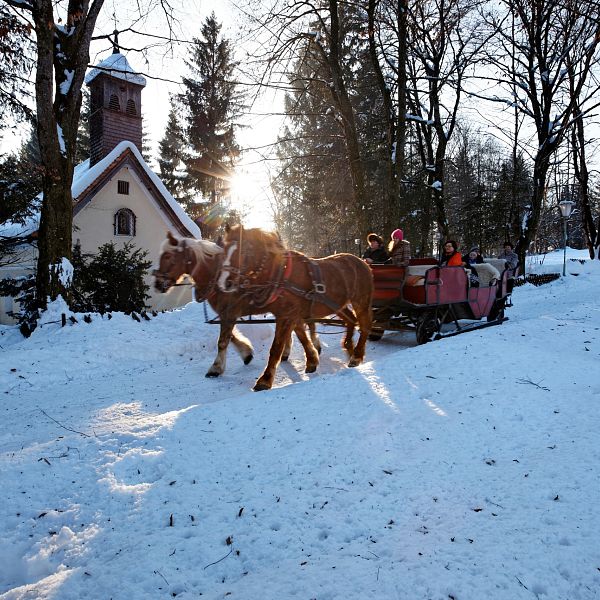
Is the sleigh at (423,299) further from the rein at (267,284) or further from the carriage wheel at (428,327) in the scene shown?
the rein at (267,284)

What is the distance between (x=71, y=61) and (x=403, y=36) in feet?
31.0

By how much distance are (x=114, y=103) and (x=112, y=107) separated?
24cm

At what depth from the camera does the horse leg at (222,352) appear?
6184mm

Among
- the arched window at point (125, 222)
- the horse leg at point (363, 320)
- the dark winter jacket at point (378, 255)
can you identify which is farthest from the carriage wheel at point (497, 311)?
the arched window at point (125, 222)

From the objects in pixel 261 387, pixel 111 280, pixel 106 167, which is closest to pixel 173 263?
pixel 261 387

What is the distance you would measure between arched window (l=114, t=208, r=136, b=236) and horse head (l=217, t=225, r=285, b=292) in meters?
14.5

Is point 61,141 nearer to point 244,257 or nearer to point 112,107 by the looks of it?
point 244,257

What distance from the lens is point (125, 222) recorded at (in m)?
18.5

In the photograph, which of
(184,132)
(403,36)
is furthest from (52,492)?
(184,132)

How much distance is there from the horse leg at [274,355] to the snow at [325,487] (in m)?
0.64

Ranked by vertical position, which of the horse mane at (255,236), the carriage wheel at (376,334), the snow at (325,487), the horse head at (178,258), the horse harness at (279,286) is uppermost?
the horse mane at (255,236)

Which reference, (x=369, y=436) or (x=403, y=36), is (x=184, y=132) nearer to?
(x=403, y=36)

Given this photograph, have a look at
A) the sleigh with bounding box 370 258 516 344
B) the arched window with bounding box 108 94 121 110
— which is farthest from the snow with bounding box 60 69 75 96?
the arched window with bounding box 108 94 121 110

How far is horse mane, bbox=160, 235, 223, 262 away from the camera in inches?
217
